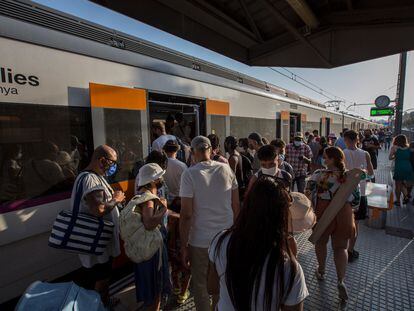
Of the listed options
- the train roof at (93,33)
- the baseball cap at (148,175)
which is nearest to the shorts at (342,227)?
the baseball cap at (148,175)

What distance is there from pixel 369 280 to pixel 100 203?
3.04 metres

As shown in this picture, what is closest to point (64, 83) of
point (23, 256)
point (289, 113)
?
point (23, 256)

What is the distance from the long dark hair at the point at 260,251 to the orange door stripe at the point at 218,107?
331 centimetres

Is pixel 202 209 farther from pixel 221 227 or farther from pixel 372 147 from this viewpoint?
pixel 372 147

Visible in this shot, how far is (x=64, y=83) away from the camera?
2.41 metres

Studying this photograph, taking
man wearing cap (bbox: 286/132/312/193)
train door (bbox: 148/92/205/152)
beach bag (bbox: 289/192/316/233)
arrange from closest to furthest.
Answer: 1. beach bag (bbox: 289/192/316/233)
2. train door (bbox: 148/92/205/152)
3. man wearing cap (bbox: 286/132/312/193)

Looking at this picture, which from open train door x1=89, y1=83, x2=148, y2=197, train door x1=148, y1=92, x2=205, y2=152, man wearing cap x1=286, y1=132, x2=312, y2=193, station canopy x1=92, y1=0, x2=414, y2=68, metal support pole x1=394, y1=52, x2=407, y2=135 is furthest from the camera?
metal support pole x1=394, y1=52, x2=407, y2=135

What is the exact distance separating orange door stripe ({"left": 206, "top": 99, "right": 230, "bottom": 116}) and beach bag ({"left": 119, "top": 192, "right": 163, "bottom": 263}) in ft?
8.81

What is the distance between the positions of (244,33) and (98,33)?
6.92ft

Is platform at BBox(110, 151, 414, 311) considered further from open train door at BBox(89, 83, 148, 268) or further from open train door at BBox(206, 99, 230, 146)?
open train door at BBox(206, 99, 230, 146)

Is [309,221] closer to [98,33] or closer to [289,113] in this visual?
[98,33]

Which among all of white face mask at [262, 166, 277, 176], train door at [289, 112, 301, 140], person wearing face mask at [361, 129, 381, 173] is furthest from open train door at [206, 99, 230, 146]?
train door at [289, 112, 301, 140]

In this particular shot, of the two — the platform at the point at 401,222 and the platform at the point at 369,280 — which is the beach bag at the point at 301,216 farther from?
the platform at the point at 401,222

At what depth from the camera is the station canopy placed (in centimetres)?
295
